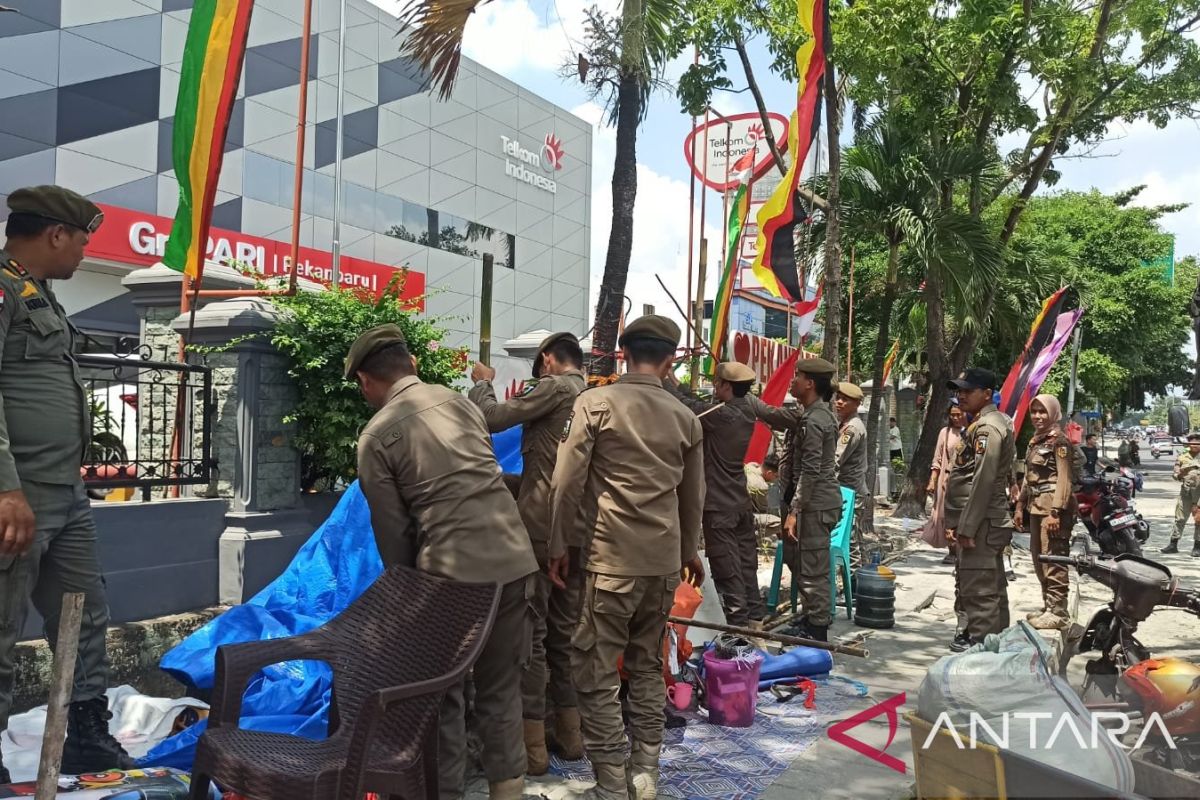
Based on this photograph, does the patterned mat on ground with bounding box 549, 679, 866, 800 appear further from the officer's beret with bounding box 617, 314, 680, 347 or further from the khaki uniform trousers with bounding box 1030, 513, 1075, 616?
the khaki uniform trousers with bounding box 1030, 513, 1075, 616

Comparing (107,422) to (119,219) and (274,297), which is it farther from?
(119,219)

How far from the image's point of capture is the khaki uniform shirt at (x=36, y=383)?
115 inches

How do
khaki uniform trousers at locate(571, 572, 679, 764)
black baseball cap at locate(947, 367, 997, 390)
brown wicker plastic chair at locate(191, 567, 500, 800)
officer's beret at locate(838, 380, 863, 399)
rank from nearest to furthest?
brown wicker plastic chair at locate(191, 567, 500, 800) → khaki uniform trousers at locate(571, 572, 679, 764) → black baseball cap at locate(947, 367, 997, 390) → officer's beret at locate(838, 380, 863, 399)

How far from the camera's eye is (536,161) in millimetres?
32438

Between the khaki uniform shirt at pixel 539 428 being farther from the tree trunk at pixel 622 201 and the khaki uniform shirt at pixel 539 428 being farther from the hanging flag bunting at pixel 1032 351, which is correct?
the hanging flag bunting at pixel 1032 351

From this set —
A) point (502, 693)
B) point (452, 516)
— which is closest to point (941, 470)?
point (502, 693)

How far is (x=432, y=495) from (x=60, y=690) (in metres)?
1.20

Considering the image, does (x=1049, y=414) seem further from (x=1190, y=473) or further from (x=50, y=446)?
(x=50, y=446)

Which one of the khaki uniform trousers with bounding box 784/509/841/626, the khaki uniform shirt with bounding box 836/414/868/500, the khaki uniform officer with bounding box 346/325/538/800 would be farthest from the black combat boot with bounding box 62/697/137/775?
the khaki uniform shirt with bounding box 836/414/868/500

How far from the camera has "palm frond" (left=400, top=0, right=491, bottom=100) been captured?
6.48 metres

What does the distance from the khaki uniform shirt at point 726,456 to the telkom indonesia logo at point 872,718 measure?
5.44ft

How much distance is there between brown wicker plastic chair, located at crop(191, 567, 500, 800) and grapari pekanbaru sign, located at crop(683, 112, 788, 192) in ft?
25.7

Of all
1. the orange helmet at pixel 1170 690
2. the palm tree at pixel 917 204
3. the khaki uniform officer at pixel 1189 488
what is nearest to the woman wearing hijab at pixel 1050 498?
the orange helmet at pixel 1170 690

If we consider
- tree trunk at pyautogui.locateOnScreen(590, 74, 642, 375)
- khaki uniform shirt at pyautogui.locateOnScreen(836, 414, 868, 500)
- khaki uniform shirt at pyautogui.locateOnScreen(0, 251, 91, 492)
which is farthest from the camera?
khaki uniform shirt at pyautogui.locateOnScreen(836, 414, 868, 500)
